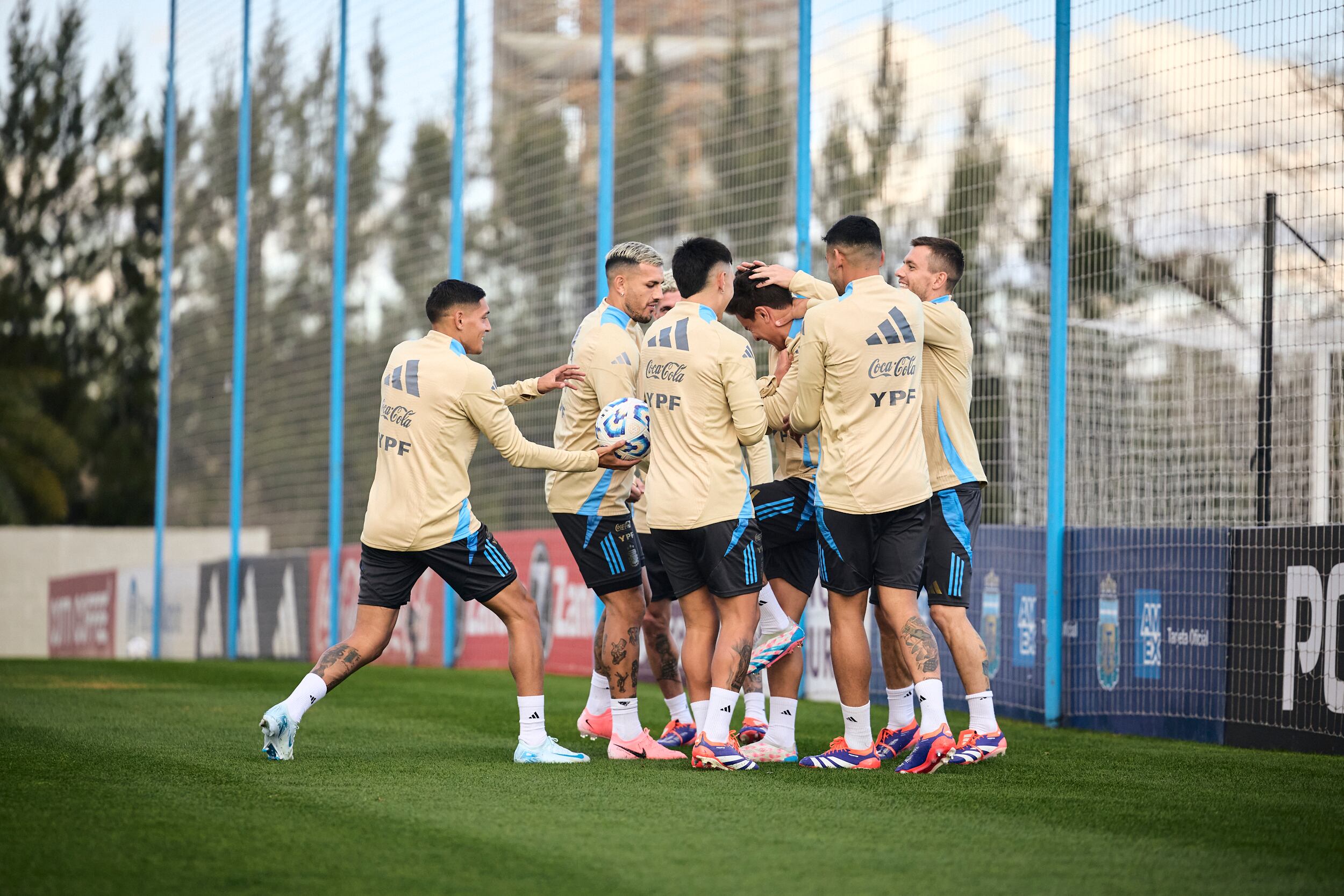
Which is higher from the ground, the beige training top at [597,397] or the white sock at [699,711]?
the beige training top at [597,397]

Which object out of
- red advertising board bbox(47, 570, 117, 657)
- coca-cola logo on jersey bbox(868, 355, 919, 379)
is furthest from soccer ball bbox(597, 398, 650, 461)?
red advertising board bbox(47, 570, 117, 657)

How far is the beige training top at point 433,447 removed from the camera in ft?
20.8

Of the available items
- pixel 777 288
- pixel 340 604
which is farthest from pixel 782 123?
pixel 340 604

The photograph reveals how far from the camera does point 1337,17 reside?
24.0ft

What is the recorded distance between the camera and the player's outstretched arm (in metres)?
6.07

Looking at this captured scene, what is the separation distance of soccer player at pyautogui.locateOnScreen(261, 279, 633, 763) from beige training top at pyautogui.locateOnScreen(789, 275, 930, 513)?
0.94 metres

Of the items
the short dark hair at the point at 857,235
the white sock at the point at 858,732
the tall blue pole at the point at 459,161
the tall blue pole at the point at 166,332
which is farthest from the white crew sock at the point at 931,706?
the tall blue pole at the point at 166,332

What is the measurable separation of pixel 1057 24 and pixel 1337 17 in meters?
2.03

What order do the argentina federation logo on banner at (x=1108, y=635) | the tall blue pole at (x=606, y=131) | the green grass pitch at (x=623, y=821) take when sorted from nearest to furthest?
the green grass pitch at (x=623, y=821), the argentina federation logo on banner at (x=1108, y=635), the tall blue pole at (x=606, y=131)

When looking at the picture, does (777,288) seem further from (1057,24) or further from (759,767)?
(1057,24)

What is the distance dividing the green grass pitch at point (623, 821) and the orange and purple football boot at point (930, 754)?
0.08 meters

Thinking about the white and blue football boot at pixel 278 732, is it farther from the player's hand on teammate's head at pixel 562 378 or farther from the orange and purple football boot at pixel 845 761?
the orange and purple football boot at pixel 845 761

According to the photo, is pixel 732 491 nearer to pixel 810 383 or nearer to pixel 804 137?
pixel 810 383

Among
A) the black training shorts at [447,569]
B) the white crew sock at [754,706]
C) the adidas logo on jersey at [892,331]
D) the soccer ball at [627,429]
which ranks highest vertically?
the adidas logo on jersey at [892,331]
